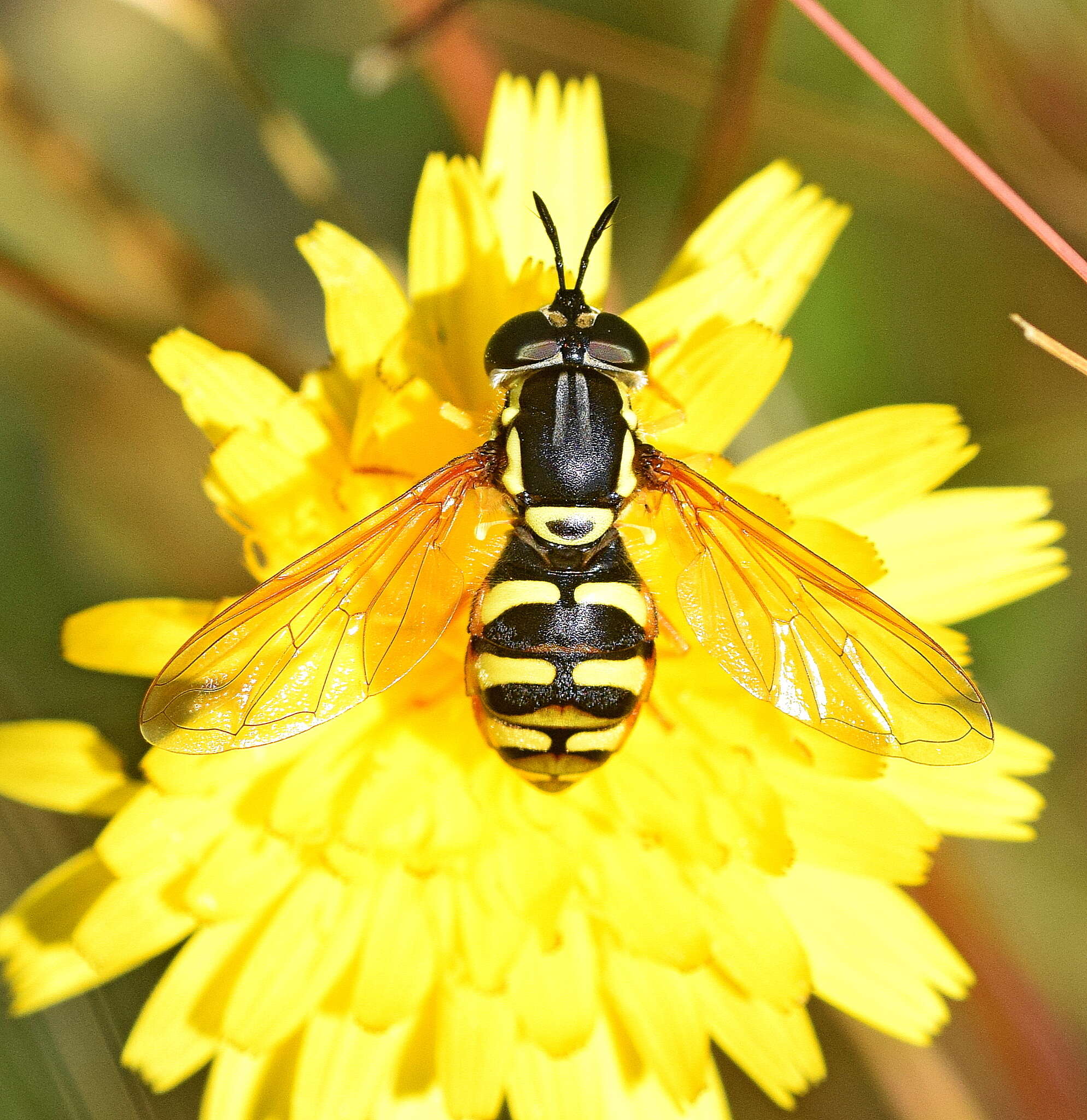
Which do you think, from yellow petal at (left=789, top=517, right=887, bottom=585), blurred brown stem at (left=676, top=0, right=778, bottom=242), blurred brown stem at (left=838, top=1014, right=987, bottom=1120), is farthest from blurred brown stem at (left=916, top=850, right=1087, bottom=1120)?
blurred brown stem at (left=676, top=0, right=778, bottom=242)

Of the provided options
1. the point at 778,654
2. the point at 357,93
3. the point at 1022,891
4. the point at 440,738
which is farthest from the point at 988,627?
the point at 357,93

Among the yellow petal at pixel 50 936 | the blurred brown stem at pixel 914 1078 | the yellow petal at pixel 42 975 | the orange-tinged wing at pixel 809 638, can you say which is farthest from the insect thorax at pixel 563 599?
the blurred brown stem at pixel 914 1078

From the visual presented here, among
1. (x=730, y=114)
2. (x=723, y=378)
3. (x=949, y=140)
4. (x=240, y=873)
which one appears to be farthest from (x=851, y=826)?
(x=730, y=114)

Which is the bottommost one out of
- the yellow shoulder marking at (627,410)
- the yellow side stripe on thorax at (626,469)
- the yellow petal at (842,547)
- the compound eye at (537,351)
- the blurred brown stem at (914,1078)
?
the blurred brown stem at (914,1078)

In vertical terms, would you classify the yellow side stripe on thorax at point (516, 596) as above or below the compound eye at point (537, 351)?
below

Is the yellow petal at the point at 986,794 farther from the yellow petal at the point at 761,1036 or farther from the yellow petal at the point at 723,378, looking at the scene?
the yellow petal at the point at 723,378

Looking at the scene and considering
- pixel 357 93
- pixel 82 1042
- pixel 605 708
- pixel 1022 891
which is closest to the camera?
pixel 605 708

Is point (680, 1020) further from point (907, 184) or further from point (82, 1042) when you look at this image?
point (907, 184)
